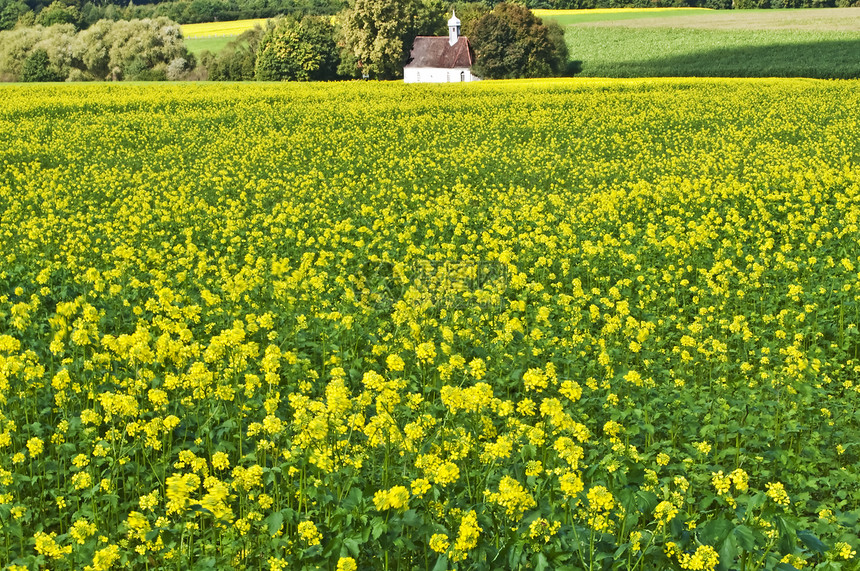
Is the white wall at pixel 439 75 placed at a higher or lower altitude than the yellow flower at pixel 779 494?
higher

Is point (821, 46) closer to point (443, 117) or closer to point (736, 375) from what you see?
point (443, 117)

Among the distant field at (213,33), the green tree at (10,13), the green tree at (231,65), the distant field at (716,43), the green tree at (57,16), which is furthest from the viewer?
the green tree at (10,13)

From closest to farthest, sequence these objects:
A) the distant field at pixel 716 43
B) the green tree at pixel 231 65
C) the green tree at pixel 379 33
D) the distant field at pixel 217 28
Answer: the distant field at pixel 716 43 < the green tree at pixel 379 33 < the green tree at pixel 231 65 < the distant field at pixel 217 28

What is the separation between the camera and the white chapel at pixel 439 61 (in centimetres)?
7581

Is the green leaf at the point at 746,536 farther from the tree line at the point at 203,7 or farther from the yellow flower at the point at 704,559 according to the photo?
the tree line at the point at 203,7

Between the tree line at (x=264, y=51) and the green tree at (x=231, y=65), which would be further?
the green tree at (x=231, y=65)

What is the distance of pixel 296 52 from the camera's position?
67625 mm

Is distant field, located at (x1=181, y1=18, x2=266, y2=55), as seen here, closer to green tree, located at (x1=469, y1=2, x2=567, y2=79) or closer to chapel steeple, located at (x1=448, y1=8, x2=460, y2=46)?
chapel steeple, located at (x1=448, y1=8, x2=460, y2=46)

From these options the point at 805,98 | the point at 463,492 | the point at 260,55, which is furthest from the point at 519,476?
the point at 260,55

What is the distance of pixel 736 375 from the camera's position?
23.2 feet

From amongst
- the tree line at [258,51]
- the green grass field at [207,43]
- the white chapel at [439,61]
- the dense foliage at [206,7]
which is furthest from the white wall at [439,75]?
the green grass field at [207,43]

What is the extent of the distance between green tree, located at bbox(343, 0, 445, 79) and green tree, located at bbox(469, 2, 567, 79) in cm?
1030

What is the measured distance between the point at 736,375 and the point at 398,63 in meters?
72.1

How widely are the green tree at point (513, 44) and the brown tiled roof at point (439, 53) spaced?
31.2ft
